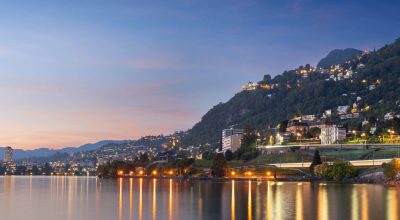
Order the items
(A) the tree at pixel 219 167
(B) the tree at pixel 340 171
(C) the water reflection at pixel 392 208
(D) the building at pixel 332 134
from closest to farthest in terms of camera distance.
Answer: (C) the water reflection at pixel 392 208 < (B) the tree at pixel 340 171 < (A) the tree at pixel 219 167 < (D) the building at pixel 332 134

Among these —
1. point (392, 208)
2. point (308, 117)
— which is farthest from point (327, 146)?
point (392, 208)

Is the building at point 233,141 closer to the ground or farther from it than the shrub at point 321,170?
farther from it

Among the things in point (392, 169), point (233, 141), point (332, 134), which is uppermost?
point (332, 134)

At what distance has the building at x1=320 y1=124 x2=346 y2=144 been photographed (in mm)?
138875

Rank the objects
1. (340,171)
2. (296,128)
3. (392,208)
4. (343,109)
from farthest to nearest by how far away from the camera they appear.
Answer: (343,109), (296,128), (340,171), (392,208)

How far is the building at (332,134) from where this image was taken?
138875 mm

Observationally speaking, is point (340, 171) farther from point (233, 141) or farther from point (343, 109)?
point (233, 141)

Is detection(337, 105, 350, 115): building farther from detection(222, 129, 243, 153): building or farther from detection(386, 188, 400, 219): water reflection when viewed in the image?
detection(386, 188, 400, 219): water reflection

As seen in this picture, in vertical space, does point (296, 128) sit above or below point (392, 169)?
above

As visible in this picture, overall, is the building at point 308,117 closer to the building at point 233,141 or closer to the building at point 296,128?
the building at point 233,141

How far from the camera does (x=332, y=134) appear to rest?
14225 cm

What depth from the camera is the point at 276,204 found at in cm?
4553

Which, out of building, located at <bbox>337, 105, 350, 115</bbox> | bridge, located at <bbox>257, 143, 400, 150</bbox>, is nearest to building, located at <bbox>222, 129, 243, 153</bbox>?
building, located at <bbox>337, 105, 350, 115</bbox>

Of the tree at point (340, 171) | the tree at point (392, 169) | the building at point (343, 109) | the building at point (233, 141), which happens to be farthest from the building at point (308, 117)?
the tree at point (392, 169)
